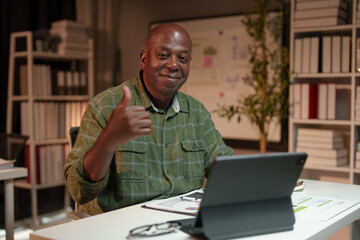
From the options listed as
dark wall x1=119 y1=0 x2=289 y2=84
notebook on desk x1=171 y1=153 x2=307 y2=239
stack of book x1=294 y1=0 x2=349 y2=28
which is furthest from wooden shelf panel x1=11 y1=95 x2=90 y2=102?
notebook on desk x1=171 y1=153 x2=307 y2=239

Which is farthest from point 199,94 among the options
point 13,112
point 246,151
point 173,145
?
point 173,145

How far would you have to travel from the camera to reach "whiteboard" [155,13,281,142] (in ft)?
12.0

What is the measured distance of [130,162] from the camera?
1.66m

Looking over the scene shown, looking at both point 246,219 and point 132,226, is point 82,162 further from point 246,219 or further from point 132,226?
point 246,219

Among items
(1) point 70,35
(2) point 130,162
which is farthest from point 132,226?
(1) point 70,35

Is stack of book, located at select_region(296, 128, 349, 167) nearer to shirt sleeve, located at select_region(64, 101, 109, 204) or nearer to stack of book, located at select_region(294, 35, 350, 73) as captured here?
stack of book, located at select_region(294, 35, 350, 73)

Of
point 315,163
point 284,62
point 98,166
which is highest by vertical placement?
point 284,62

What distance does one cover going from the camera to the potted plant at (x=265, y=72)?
11.1 feet

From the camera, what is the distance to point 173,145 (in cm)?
177

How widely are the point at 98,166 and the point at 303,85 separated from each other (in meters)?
2.24

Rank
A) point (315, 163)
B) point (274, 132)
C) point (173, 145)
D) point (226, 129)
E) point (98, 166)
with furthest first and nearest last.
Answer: point (226, 129)
point (274, 132)
point (315, 163)
point (173, 145)
point (98, 166)

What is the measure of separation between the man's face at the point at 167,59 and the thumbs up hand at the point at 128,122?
47 cm

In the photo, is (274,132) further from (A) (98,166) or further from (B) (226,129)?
(A) (98,166)

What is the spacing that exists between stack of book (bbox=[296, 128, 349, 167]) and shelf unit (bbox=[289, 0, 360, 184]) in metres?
0.04
